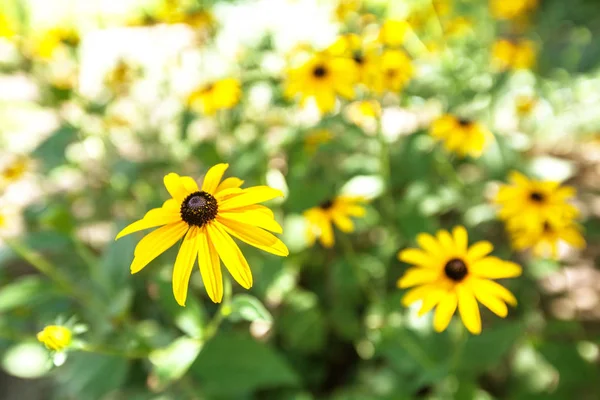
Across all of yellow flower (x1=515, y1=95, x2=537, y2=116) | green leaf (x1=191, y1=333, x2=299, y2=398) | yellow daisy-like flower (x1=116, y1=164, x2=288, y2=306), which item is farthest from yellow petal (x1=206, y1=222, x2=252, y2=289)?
yellow flower (x1=515, y1=95, x2=537, y2=116)

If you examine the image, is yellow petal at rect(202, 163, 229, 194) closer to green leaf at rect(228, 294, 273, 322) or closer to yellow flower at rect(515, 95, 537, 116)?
green leaf at rect(228, 294, 273, 322)

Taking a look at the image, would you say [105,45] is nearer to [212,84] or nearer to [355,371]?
[212,84]

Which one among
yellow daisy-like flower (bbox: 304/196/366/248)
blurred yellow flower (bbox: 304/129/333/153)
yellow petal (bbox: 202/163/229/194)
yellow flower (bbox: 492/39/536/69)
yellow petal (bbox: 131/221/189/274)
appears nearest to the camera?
yellow petal (bbox: 131/221/189/274)

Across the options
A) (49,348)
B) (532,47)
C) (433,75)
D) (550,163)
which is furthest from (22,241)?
(532,47)

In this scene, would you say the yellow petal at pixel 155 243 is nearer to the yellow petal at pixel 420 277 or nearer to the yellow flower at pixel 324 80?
the yellow petal at pixel 420 277

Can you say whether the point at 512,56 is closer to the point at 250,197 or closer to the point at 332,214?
the point at 332,214

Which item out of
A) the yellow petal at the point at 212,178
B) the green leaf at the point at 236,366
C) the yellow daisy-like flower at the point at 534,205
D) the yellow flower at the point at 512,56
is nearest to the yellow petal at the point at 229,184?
the yellow petal at the point at 212,178

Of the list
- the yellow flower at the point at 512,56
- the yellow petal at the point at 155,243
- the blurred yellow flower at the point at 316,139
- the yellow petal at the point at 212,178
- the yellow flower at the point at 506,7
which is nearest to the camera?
the yellow petal at the point at 155,243
